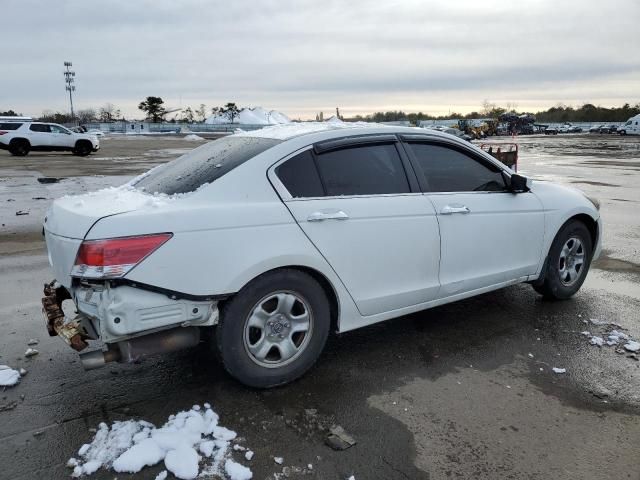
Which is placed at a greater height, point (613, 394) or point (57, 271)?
point (57, 271)

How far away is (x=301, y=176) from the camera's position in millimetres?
3469

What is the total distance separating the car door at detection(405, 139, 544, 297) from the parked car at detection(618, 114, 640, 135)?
2875 inches

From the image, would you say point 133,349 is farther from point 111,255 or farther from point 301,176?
point 301,176

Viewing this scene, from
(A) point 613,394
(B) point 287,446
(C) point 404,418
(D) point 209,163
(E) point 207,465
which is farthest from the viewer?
(D) point 209,163

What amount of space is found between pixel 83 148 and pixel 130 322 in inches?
1119

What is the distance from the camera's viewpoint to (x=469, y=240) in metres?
4.13

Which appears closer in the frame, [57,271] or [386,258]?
[57,271]

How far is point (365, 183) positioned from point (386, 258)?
54 centimetres

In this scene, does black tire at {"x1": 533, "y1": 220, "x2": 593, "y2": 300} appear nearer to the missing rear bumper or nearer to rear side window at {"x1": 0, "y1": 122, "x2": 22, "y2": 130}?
the missing rear bumper

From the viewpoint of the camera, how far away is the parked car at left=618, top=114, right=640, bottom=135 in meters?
66.0

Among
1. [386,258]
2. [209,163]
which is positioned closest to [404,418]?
[386,258]

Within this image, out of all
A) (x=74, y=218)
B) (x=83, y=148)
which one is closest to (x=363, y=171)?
(x=74, y=218)

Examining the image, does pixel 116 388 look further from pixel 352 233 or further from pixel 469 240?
pixel 469 240

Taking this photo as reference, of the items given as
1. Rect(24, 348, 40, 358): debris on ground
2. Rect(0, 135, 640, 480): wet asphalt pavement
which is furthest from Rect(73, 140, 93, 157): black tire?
Rect(24, 348, 40, 358): debris on ground
